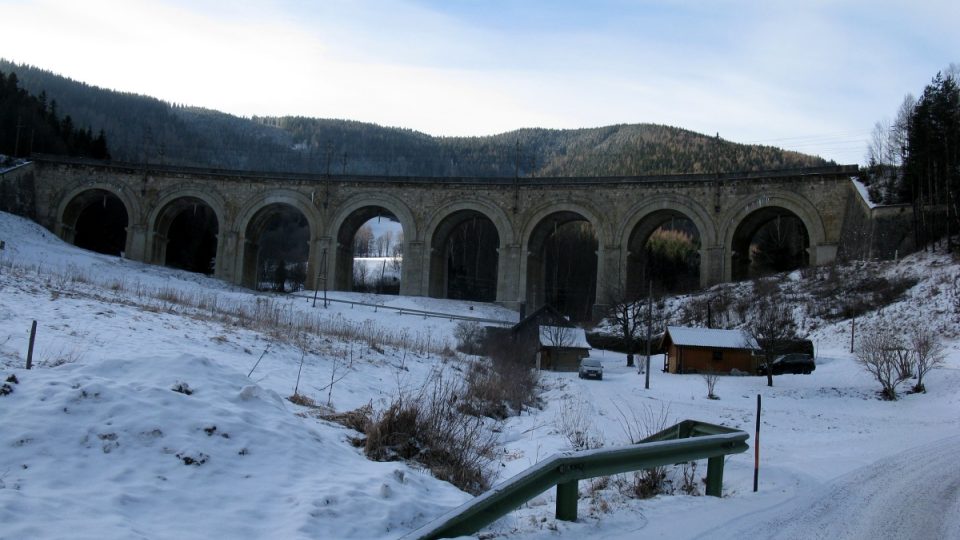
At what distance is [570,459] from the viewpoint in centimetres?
462

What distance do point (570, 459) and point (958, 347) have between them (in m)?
25.2

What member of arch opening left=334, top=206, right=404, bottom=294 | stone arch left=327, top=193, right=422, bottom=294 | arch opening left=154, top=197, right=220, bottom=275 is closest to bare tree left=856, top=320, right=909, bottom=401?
stone arch left=327, top=193, right=422, bottom=294

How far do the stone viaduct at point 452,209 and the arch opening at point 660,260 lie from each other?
25 cm

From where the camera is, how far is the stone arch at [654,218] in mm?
37500

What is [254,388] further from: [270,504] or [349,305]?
[349,305]

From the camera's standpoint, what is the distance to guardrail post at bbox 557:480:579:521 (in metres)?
4.68

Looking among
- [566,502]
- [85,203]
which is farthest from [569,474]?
[85,203]

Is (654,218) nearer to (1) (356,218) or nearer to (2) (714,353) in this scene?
(2) (714,353)

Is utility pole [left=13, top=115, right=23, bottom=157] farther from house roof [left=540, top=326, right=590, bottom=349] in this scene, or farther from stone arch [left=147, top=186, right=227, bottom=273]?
house roof [left=540, top=326, right=590, bottom=349]

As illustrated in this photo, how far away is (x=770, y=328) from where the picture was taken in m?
25.3

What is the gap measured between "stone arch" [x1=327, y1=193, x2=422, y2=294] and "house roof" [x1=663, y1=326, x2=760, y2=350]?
1716cm

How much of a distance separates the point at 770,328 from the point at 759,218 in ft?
45.9

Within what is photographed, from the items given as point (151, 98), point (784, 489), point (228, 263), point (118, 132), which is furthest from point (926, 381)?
point (151, 98)

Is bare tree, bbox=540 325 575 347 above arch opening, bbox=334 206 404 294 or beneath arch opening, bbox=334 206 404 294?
beneath
